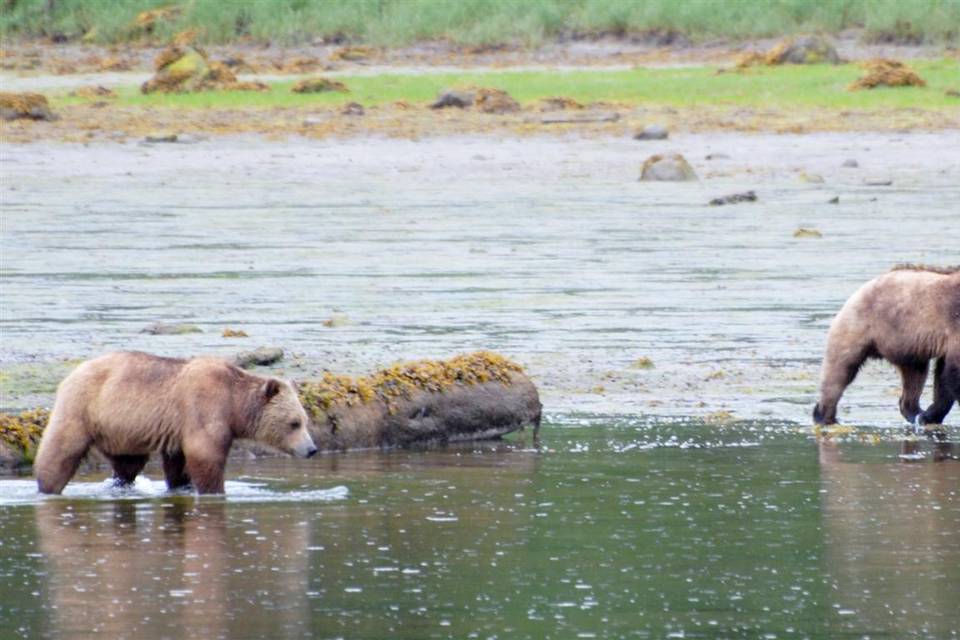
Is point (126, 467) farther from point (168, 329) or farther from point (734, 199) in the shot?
point (734, 199)

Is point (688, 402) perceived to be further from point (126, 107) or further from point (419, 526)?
point (126, 107)

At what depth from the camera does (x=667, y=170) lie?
25.9 metres

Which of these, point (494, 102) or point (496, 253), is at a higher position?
point (494, 102)

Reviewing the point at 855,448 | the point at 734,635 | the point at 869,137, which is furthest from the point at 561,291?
the point at 869,137

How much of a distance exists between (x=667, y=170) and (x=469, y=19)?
1960cm

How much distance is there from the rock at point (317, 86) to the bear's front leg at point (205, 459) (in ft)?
87.1

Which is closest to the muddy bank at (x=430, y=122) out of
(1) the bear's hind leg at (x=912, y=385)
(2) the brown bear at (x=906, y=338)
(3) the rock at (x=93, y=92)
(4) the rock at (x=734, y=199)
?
(3) the rock at (x=93, y=92)

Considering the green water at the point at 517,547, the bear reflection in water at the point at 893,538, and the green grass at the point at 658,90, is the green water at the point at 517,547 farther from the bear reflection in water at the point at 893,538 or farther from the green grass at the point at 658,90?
the green grass at the point at 658,90

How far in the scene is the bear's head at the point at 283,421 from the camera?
10109mm

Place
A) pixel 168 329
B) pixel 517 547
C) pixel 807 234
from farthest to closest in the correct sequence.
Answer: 1. pixel 807 234
2. pixel 168 329
3. pixel 517 547

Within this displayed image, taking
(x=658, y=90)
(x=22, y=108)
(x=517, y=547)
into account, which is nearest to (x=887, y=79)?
(x=658, y=90)

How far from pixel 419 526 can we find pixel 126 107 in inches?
1014

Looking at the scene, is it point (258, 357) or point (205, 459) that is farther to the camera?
point (258, 357)

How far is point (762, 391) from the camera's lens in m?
13.2
